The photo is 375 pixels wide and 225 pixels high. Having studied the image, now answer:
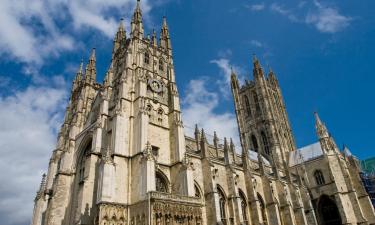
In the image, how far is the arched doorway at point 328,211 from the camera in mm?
39909

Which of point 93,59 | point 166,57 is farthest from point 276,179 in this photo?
point 93,59

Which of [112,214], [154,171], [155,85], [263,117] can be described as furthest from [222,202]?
[263,117]

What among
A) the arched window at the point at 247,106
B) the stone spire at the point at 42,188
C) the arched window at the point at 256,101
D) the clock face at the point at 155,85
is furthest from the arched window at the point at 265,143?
the stone spire at the point at 42,188

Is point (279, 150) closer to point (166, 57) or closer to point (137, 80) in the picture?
point (166, 57)

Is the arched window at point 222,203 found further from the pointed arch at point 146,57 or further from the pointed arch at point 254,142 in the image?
the pointed arch at point 254,142

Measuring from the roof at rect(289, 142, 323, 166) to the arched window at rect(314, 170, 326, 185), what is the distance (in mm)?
3107

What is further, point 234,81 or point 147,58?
point 234,81

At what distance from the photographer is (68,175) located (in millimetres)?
28672

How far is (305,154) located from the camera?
50.3m

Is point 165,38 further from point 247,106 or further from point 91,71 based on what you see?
point 247,106

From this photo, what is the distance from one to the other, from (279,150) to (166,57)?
2710 centimetres

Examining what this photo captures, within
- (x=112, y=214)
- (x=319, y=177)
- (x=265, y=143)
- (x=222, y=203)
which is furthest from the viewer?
(x=265, y=143)

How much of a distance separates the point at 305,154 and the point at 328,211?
448 inches

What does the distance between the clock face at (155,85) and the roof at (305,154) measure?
29394 mm
